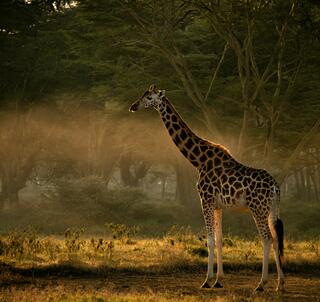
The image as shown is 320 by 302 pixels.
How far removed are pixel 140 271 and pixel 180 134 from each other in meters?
3.15

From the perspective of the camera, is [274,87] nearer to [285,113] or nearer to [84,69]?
[285,113]

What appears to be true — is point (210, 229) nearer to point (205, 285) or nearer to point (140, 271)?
point (205, 285)

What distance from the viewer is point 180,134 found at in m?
15.1

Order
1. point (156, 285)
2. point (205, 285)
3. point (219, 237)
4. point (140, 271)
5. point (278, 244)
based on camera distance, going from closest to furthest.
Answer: point (278, 244) → point (205, 285) → point (156, 285) → point (219, 237) → point (140, 271)

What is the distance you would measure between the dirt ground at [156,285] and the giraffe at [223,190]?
463 mm

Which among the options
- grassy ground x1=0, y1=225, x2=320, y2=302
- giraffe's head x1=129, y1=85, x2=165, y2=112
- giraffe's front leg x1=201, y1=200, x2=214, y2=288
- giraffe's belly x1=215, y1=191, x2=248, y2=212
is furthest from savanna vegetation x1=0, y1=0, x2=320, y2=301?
giraffe's head x1=129, y1=85, x2=165, y2=112

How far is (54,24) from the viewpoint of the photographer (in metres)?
37.2

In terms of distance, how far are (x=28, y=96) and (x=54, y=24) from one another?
3.60 m

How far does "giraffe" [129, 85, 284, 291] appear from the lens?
45.0 ft

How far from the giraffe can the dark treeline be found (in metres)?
11.9

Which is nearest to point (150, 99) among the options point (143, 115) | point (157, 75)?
point (157, 75)

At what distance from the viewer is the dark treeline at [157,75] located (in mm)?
28000

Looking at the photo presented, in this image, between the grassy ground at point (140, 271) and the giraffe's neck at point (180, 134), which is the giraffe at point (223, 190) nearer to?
the giraffe's neck at point (180, 134)

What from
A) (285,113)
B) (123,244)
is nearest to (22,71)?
(285,113)
